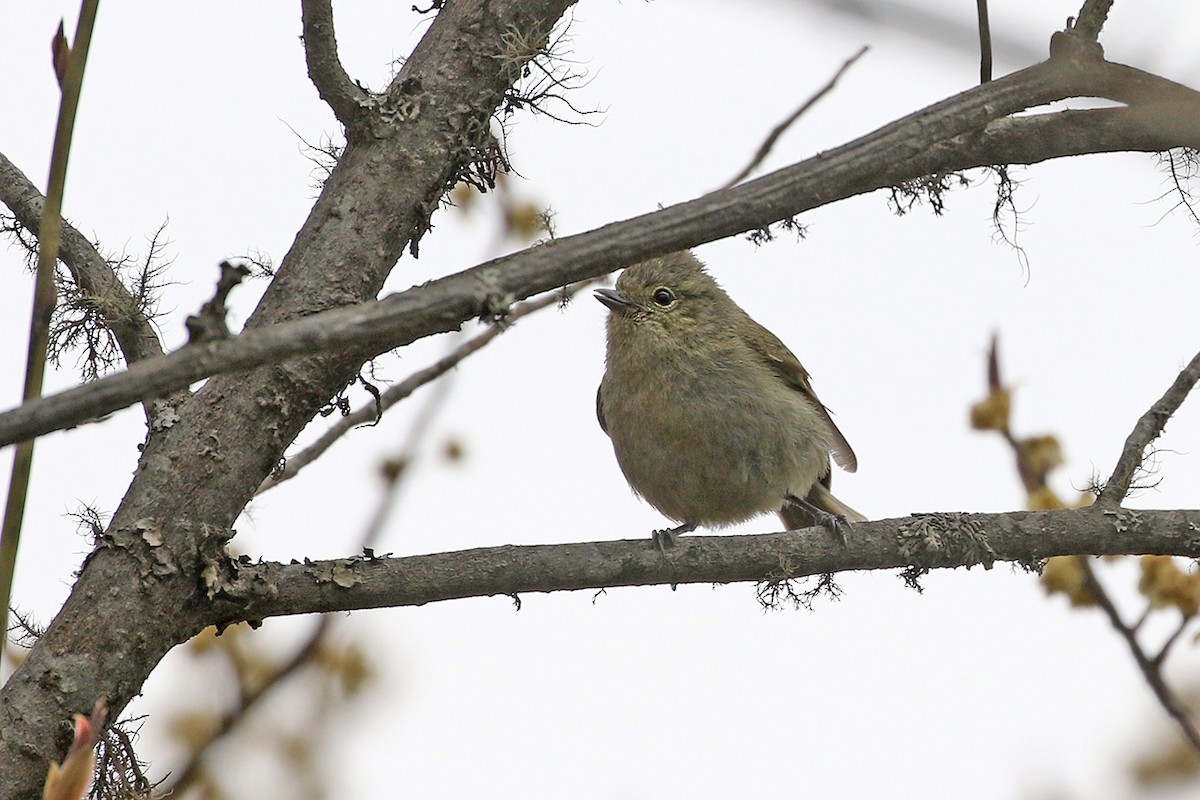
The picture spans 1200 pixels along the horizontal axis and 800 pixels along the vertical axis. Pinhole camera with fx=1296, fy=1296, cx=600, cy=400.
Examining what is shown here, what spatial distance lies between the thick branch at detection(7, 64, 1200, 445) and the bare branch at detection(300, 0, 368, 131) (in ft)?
1.69

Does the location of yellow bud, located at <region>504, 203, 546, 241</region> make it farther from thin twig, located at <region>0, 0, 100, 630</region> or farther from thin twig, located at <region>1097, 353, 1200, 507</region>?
thin twig, located at <region>0, 0, 100, 630</region>

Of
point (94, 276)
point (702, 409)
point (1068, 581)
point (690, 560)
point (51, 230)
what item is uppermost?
point (702, 409)

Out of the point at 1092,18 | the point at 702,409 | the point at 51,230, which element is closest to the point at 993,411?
the point at 702,409

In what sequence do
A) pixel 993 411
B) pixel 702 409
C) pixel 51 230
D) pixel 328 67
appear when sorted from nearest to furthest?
pixel 51 230 < pixel 328 67 < pixel 993 411 < pixel 702 409

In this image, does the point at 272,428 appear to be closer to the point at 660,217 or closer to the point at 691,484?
the point at 660,217

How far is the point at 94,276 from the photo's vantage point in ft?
9.32

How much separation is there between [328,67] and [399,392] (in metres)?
1.04

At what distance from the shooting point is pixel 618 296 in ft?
16.1

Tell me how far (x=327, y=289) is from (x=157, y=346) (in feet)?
1.67

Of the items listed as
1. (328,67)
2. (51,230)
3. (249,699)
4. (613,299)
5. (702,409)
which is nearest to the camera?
(51,230)

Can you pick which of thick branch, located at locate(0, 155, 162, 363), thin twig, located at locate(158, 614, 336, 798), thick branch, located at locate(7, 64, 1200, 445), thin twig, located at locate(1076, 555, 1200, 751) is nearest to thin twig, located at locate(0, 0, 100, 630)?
thick branch, located at locate(7, 64, 1200, 445)

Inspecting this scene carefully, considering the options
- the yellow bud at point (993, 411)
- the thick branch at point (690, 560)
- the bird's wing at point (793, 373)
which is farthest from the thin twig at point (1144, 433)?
the bird's wing at point (793, 373)

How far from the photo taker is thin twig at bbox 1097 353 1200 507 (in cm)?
304

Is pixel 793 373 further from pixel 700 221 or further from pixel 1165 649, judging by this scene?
pixel 700 221
